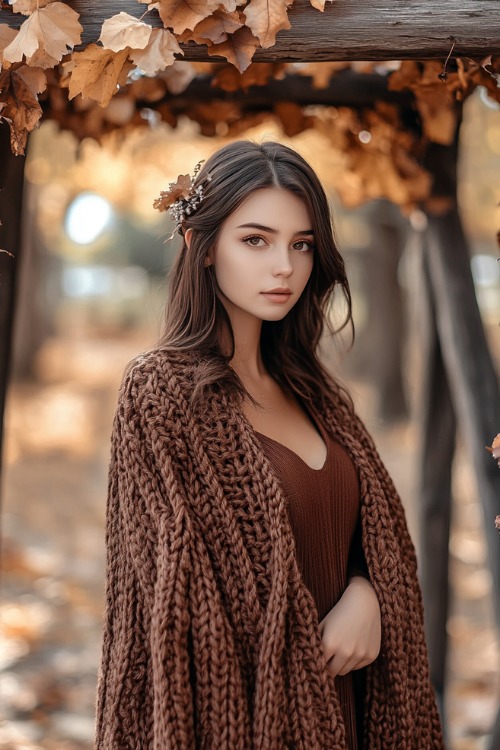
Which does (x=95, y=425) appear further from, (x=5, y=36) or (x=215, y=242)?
(x=5, y=36)

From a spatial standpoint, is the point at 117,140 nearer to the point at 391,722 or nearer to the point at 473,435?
the point at 473,435

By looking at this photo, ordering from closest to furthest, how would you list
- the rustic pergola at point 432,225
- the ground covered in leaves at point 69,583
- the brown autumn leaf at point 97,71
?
the brown autumn leaf at point 97,71 < the rustic pergola at point 432,225 < the ground covered in leaves at point 69,583

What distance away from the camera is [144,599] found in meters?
1.95

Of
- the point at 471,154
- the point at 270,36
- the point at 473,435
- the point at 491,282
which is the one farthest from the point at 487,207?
the point at 491,282

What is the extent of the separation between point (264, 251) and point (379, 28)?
1.93ft

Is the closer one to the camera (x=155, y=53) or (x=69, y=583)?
(x=155, y=53)

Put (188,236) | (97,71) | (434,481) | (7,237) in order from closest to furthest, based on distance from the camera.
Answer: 1. (97,71)
2. (188,236)
3. (7,237)
4. (434,481)

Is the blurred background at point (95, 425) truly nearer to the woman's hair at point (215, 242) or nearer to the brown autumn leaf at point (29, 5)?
the woman's hair at point (215, 242)

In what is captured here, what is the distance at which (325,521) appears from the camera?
216cm

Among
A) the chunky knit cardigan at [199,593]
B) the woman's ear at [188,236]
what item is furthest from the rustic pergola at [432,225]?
the chunky knit cardigan at [199,593]

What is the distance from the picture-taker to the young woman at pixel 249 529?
1.89m

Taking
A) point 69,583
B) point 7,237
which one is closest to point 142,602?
point 7,237

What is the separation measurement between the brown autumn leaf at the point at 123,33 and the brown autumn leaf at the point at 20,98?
7.5 inches

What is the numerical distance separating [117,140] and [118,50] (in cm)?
140
